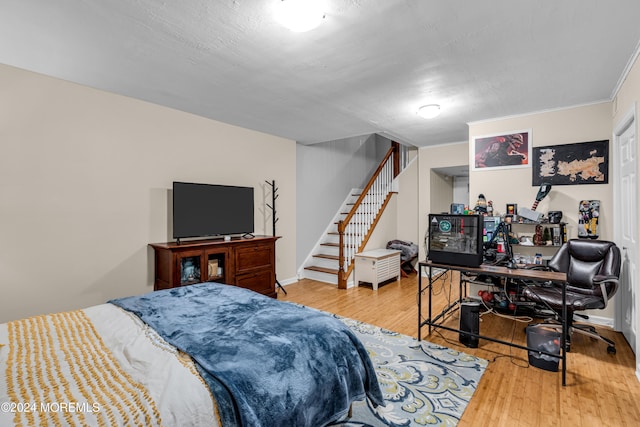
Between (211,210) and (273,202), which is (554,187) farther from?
(211,210)

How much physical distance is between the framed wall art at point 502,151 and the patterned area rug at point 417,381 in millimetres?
2556

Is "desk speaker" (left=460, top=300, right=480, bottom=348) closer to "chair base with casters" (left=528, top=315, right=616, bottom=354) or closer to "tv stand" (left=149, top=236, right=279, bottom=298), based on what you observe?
"chair base with casters" (left=528, top=315, right=616, bottom=354)

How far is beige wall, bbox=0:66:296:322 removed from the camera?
2.75 metres

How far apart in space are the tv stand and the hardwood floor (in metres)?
1.20

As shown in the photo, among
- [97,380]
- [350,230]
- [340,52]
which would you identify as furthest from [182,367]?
[350,230]

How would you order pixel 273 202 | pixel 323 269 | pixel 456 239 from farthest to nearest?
pixel 323 269
pixel 273 202
pixel 456 239

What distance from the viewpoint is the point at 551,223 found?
3.57 metres

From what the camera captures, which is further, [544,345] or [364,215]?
[364,215]

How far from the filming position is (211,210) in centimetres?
392

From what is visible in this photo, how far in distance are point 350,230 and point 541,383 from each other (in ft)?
12.4

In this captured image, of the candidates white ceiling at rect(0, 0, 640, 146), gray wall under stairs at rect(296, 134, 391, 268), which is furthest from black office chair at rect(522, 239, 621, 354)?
gray wall under stairs at rect(296, 134, 391, 268)

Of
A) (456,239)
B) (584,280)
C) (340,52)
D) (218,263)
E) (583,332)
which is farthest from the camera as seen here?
(218,263)

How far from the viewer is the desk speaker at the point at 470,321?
2.89m

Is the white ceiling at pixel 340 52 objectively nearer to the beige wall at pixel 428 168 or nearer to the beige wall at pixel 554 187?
the beige wall at pixel 554 187
